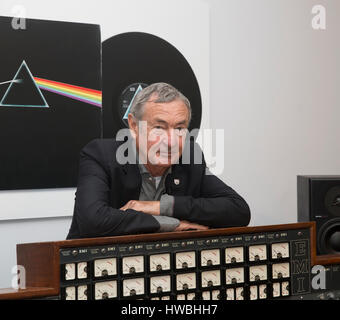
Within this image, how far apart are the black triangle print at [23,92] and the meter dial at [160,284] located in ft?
5.24

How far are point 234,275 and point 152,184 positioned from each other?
0.72 meters

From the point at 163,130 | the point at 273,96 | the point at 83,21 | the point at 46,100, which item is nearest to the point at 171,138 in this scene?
the point at 163,130

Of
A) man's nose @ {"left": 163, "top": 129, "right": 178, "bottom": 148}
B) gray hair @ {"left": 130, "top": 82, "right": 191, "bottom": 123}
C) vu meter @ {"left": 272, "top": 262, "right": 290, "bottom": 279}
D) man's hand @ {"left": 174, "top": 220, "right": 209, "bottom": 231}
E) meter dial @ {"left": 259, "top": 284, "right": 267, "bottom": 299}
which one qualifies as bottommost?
meter dial @ {"left": 259, "top": 284, "right": 267, "bottom": 299}

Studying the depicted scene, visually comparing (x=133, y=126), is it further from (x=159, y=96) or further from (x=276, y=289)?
(x=276, y=289)

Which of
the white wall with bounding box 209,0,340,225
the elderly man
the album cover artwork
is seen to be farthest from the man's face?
the white wall with bounding box 209,0,340,225

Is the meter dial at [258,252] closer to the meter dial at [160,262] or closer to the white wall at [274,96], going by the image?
the meter dial at [160,262]

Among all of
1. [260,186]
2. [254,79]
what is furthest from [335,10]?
[260,186]

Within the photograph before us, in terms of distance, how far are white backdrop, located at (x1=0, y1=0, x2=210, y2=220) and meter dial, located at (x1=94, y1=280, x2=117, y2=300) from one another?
1438 millimetres

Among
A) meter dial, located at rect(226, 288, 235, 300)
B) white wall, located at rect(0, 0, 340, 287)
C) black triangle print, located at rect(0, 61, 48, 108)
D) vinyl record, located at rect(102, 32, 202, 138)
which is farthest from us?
white wall, located at rect(0, 0, 340, 287)

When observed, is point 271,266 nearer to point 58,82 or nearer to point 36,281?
point 36,281

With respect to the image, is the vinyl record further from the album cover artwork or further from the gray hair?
the gray hair

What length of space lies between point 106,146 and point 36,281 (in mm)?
875

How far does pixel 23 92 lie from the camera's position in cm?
268

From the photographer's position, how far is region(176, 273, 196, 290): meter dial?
1.45m
